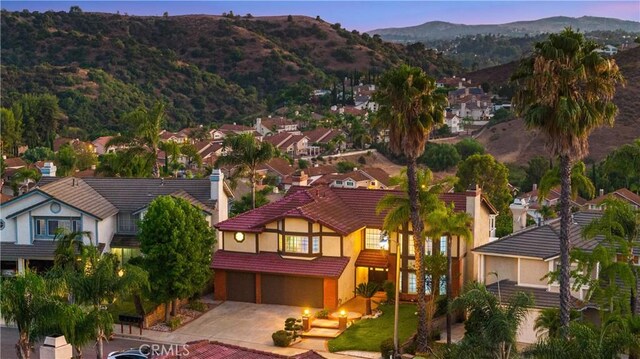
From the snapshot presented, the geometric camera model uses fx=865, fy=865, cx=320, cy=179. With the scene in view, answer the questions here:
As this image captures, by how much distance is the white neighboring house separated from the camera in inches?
1747

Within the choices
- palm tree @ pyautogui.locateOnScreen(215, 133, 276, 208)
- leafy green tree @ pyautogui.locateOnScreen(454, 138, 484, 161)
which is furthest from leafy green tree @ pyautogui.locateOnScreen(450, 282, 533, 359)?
leafy green tree @ pyautogui.locateOnScreen(454, 138, 484, 161)

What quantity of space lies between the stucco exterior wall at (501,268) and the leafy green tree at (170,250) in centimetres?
1317

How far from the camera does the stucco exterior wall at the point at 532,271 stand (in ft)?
124

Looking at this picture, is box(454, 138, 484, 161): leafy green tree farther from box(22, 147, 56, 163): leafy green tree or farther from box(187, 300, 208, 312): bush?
box(187, 300, 208, 312): bush

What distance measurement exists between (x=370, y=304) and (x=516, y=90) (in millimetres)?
15105

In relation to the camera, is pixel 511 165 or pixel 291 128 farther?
pixel 291 128

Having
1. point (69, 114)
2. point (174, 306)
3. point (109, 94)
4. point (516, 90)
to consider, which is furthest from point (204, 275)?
point (109, 94)

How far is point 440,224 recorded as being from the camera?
3450 centimetres

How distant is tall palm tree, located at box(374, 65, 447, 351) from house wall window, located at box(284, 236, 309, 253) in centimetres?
919

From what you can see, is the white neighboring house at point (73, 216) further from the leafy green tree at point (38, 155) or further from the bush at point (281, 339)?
the leafy green tree at point (38, 155)

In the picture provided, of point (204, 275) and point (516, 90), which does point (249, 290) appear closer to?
point (204, 275)

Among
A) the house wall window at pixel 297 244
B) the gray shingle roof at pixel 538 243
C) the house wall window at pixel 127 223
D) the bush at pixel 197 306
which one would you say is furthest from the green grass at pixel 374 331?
the house wall window at pixel 127 223

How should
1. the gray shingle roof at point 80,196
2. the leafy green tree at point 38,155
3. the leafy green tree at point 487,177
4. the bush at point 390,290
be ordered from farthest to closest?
1. the leafy green tree at point 38,155
2. the leafy green tree at point 487,177
3. the gray shingle roof at point 80,196
4. the bush at point 390,290

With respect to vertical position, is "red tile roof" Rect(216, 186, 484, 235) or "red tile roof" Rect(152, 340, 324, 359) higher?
"red tile roof" Rect(216, 186, 484, 235)
